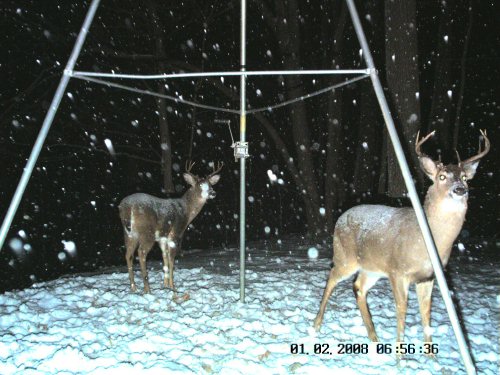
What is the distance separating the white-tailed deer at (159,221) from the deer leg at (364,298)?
273 centimetres

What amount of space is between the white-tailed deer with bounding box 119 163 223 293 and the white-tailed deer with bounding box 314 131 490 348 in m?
2.81

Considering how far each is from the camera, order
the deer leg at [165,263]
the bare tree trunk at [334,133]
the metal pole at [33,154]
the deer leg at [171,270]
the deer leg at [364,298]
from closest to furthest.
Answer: the metal pole at [33,154] < the deer leg at [364,298] < the deer leg at [171,270] < the deer leg at [165,263] < the bare tree trunk at [334,133]

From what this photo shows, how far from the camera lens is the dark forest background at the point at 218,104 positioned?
10.4 metres

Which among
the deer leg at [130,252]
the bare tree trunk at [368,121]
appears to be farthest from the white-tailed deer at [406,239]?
the bare tree trunk at [368,121]

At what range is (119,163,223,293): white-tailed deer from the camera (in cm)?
585

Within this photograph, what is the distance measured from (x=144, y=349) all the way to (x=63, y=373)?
712 mm

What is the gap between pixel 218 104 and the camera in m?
19.4

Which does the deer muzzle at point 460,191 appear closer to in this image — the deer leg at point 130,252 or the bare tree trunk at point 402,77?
the bare tree trunk at point 402,77

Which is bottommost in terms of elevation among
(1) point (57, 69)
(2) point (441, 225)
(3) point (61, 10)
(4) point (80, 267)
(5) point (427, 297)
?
(4) point (80, 267)

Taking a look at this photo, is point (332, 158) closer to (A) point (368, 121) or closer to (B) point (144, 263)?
(A) point (368, 121)

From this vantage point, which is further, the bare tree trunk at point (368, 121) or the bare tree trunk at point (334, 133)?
the bare tree trunk at point (368, 121)

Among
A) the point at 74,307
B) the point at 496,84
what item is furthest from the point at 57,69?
the point at 496,84

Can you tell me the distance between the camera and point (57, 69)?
11.6 meters

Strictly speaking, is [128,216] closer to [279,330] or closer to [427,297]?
[279,330]
